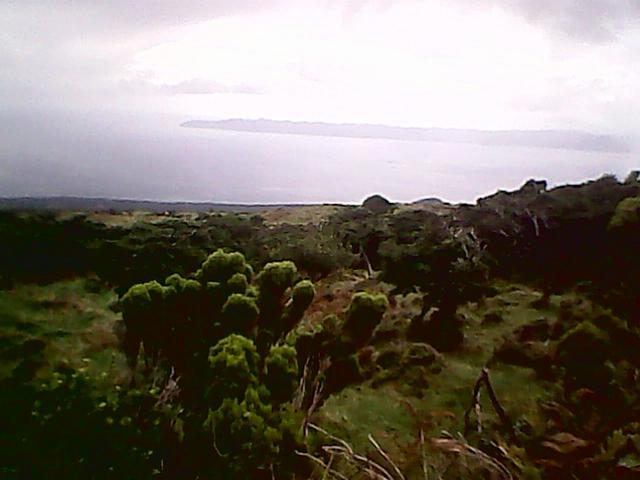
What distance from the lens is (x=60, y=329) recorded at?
2.12 m

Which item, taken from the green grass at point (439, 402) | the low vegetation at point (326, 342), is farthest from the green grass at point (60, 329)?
the green grass at point (439, 402)

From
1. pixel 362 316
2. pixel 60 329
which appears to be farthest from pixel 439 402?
pixel 60 329

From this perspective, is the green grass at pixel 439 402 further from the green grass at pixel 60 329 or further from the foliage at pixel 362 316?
the green grass at pixel 60 329

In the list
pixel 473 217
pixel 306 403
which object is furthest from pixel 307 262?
pixel 473 217

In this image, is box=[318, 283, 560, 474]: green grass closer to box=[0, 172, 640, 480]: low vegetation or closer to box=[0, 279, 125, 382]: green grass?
box=[0, 172, 640, 480]: low vegetation

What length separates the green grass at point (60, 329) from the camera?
204cm

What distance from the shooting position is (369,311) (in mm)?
2180

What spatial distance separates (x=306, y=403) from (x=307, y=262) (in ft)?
2.00

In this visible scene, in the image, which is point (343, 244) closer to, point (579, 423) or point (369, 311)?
point (369, 311)

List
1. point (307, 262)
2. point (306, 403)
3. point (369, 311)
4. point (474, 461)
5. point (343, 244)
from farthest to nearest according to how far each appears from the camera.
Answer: point (343, 244), point (307, 262), point (369, 311), point (306, 403), point (474, 461)

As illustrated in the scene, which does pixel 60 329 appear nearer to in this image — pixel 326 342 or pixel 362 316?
pixel 326 342

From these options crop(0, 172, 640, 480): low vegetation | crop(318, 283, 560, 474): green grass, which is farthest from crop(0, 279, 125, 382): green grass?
crop(318, 283, 560, 474): green grass

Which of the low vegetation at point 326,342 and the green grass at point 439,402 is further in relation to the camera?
the green grass at point 439,402

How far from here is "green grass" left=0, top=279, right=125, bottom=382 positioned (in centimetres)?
204
